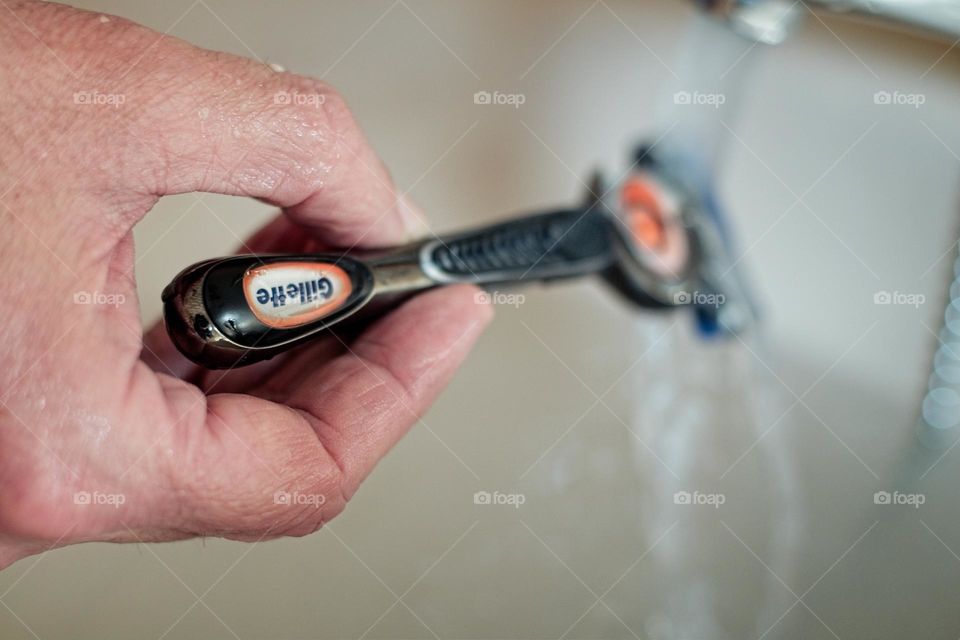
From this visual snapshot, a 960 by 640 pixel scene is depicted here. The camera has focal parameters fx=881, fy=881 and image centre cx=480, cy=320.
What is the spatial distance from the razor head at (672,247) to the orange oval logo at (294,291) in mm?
253

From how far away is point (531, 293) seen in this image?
73cm

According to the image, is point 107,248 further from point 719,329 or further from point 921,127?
point 921,127

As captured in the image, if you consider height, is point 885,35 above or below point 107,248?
above

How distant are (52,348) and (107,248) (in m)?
0.05

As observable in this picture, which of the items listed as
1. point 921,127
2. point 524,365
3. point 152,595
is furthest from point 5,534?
point 921,127

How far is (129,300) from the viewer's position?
373 millimetres

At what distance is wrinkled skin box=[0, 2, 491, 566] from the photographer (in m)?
0.34

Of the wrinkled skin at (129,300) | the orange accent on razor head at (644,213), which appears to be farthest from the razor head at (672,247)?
the wrinkled skin at (129,300)

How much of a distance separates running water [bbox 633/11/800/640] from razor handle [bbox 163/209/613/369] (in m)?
0.16

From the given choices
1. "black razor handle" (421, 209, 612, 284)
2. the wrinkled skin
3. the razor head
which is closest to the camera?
the wrinkled skin

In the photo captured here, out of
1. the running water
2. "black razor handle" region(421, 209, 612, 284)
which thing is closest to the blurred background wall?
the running water

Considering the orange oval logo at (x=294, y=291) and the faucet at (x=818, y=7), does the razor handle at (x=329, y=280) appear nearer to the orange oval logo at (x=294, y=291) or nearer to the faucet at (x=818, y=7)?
the orange oval logo at (x=294, y=291)

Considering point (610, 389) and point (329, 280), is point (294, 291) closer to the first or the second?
point (329, 280)

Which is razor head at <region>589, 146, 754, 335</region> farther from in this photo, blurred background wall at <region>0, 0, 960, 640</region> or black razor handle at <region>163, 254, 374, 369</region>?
black razor handle at <region>163, 254, 374, 369</region>
